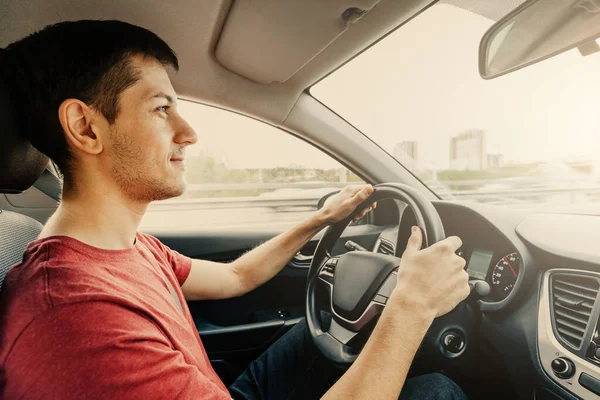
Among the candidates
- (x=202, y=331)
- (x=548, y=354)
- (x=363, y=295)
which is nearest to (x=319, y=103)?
(x=363, y=295)

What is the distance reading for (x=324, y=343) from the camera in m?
1.59

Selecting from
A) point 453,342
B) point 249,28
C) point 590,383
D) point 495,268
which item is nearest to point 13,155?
point 249,28

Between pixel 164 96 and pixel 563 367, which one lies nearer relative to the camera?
pixel 164 96

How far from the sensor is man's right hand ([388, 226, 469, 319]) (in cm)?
115

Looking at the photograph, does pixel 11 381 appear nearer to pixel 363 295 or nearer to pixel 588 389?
pixel 363 295

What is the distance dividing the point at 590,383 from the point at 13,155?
1973mm

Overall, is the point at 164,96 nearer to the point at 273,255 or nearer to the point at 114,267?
the point at 114,267

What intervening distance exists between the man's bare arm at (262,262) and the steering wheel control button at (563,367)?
34.4 inches

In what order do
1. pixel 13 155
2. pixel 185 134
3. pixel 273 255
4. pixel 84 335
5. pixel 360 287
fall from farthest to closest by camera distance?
1. pixel 273 255
2. pixel 360 287
3. pixel 185 134
4. pixel 13 155
5. pixel 84 335

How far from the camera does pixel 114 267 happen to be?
112cm

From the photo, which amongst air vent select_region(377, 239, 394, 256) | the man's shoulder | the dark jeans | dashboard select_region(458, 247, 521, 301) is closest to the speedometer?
dashboard select_region(458, 247, 521, 301)

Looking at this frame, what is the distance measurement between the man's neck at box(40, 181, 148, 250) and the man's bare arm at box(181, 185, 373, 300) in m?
0.59

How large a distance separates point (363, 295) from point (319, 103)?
1242 mm

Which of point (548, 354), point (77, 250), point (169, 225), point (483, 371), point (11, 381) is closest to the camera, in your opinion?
point (11, 381)
